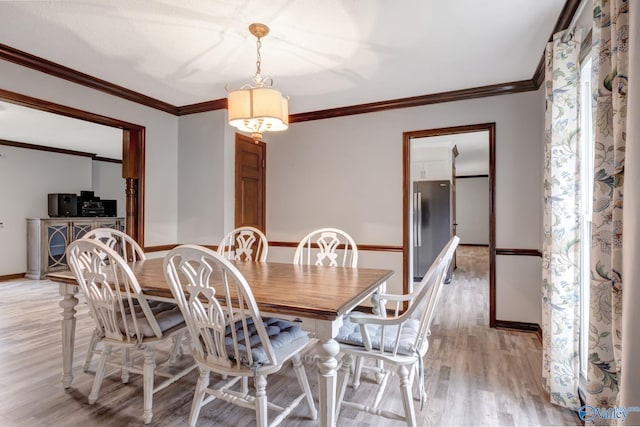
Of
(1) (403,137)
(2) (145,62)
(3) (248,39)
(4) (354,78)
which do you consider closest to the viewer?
(3) (248,39)

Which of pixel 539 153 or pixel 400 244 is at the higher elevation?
pixel 539 153

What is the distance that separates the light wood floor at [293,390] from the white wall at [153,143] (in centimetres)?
123

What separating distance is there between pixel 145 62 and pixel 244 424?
2716 millimetres

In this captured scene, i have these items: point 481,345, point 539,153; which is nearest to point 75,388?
point 481,345

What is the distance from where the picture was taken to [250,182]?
4180 millimetres

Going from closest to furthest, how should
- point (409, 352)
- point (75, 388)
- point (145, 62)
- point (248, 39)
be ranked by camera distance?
point (409, 352)
point (75, 388)
point (248, 39)
point (145, 62)

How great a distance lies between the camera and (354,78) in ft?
10.2

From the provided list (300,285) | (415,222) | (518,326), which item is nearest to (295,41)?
(300,285)

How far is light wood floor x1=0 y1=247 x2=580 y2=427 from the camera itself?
74.1 inches

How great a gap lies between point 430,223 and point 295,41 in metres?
3.92

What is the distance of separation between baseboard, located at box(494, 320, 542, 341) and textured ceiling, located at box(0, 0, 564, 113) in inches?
90.3

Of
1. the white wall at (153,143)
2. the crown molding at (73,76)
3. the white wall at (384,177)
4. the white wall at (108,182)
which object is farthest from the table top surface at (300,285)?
the white wall at (108,182)

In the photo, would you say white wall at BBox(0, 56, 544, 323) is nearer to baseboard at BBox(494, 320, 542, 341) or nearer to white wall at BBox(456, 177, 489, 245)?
baseboard at BBox(494, 320, 542, 341)

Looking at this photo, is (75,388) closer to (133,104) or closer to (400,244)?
(133,104)
